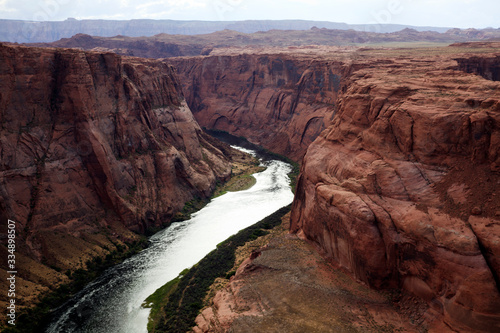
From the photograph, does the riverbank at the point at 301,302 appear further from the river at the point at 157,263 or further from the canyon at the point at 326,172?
the river at the point at 157,263

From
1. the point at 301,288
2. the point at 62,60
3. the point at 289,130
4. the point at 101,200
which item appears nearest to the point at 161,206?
the point at 101,200

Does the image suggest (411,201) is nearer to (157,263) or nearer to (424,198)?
(424,198)

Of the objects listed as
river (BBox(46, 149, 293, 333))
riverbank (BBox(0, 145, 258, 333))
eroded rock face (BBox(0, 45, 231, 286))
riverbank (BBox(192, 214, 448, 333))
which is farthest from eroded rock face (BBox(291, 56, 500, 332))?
eroded rock face (BBox(0, 45, 231, 286))

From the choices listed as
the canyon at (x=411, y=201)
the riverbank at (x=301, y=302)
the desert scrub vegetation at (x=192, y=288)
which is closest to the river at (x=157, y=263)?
the desert scrub vegetation at (x=192, y=288)

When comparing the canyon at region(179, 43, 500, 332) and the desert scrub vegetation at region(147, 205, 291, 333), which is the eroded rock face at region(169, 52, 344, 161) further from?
the canyon at region(179, 43, 500, 332)

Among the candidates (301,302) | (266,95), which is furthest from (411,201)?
(266,95)
